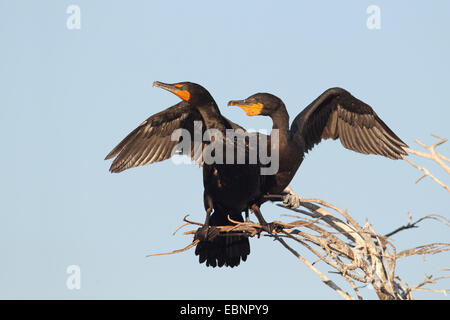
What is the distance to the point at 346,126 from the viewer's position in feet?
25.3

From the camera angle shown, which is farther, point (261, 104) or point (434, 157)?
point (261, 104)

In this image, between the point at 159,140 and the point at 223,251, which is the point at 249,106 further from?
the point at 223,251

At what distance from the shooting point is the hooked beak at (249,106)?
6684 mm

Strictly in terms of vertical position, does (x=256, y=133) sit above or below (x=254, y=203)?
above

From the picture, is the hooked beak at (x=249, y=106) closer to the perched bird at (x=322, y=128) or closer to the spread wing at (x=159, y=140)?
the perched bird at (x=322, y=128)

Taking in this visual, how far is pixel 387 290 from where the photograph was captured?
5035 mm

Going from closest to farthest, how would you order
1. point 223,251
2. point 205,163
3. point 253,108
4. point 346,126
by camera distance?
point 205,163
point 223,251
point 253,108
point 346,126

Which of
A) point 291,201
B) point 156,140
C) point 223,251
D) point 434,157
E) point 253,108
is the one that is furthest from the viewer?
point 156,140

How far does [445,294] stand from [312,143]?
346cm

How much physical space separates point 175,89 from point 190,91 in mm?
152

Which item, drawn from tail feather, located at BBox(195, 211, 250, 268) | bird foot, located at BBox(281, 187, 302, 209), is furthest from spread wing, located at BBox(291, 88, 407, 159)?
tail feather, located at BBox(195, 211, 250, 268)

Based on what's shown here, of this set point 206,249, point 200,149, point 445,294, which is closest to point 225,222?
point 206,249

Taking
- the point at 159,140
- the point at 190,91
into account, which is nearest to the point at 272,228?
the point at 190,91

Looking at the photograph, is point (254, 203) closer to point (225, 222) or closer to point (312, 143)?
point (225, 222)
